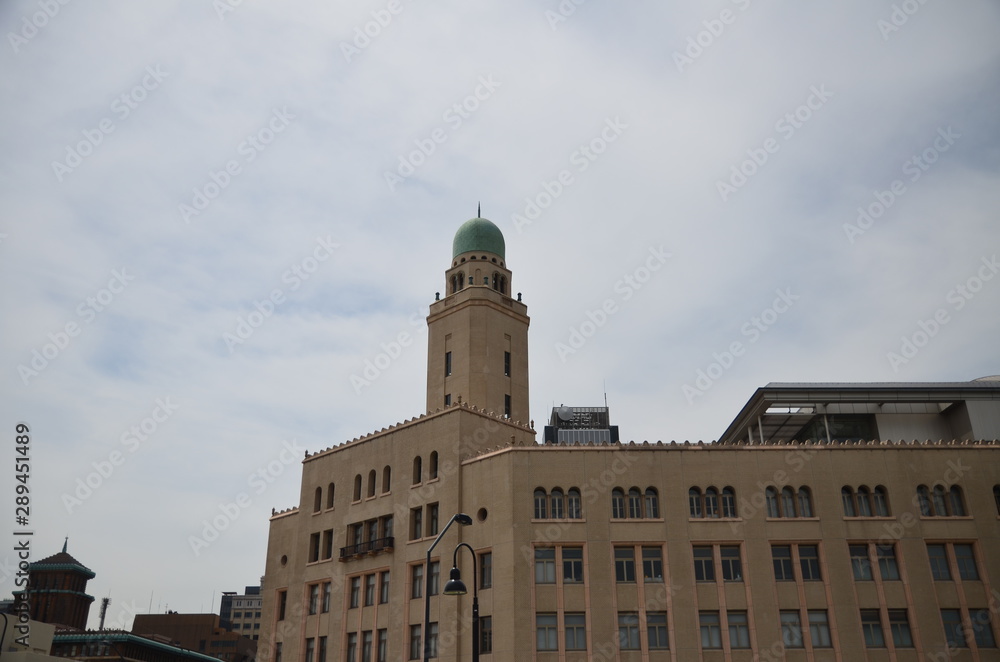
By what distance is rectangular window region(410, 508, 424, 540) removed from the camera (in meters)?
59.4

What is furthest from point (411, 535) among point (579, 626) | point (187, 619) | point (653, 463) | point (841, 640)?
point (187, 619)

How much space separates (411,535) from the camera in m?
59.8

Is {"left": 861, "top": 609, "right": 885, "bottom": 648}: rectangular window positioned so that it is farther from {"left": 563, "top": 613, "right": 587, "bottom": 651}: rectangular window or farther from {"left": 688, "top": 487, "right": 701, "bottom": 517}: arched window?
{"left": 563, "top": 613, "right": 587, "bottom": 651}: rectangular window

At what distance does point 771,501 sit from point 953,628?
12.9 metres

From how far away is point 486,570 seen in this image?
5394 centimetres

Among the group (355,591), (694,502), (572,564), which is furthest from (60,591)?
(694,502)

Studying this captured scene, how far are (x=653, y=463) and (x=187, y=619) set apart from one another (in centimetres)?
14297

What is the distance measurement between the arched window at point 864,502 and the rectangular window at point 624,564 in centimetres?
1539

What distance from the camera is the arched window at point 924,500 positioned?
5394 cm

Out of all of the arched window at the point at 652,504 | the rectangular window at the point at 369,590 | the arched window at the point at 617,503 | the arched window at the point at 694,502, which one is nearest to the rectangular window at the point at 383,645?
the rectangular window at the point at 369,590

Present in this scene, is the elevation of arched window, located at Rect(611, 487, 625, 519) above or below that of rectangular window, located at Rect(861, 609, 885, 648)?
above

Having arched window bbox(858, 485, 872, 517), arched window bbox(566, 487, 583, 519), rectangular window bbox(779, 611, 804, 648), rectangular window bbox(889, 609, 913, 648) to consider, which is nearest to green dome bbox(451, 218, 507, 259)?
arched window bbox(566, 487, 583, 519)

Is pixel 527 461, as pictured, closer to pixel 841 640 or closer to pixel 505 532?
pixel 505 532

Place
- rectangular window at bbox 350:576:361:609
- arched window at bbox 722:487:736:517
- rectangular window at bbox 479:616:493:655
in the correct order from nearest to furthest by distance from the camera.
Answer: rectangular window at bbox 479:616:493:655 → arched window at bbox 722:487:736:517 → rectangular window at bbox 350:576:361:609
